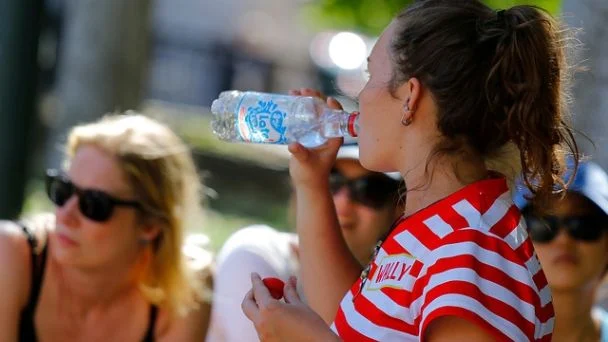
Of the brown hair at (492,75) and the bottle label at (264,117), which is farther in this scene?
the bottle label at (264,117)

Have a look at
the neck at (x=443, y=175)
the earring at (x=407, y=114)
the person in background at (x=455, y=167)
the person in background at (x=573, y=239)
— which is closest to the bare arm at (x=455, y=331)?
the person in background at (x=455, y=167)

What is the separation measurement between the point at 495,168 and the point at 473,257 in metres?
0.46

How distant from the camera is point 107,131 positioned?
4.37 metres

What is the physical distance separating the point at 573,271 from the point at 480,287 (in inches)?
63.4

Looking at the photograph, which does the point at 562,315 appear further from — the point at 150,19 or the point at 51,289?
the point at 150,19

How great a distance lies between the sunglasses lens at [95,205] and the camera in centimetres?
423

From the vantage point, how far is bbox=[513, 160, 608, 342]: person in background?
375cm

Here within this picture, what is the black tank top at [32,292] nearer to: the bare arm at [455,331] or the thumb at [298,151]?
the thumb at [298,151]

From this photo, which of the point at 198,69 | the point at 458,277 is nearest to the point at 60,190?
the point at 458,277

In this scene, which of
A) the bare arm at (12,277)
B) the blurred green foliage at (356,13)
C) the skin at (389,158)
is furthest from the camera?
the blurred green foliage at (356,13)

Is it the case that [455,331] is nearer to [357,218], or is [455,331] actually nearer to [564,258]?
[564,258]

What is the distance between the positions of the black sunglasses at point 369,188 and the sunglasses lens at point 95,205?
30.6 inches

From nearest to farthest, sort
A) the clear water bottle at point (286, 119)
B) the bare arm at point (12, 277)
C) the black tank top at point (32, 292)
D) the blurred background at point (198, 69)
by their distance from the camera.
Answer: the clear water bottle at point (286, 119) < the bare arm at point (12, 277) < the black tank top at point (32, 292) < the blurred background at point (198, 69)

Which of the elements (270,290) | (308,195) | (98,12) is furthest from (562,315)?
(98,12)
